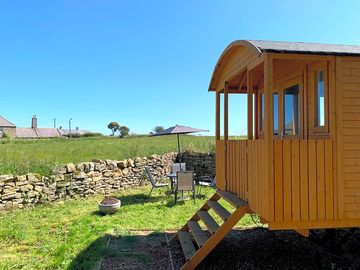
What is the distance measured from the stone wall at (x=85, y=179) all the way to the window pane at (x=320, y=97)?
7339 millimetres

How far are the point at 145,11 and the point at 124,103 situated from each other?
150ft

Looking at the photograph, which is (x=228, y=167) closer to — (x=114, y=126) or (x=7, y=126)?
(x=7, y=126)

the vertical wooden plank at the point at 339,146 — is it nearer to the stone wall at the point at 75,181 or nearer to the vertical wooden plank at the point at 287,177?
the vertical wooden plank at the point at 287,177

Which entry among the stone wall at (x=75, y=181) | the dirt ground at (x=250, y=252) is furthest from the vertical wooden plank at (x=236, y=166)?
the stone wall at (x=75, y=181)

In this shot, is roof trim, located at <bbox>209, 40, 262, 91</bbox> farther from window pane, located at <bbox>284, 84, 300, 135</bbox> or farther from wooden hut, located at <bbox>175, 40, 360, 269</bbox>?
window pane, located at <bbox>284, 84, 300, 135</bbox>

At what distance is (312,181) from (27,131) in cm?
6517

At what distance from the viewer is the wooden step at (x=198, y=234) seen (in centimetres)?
461

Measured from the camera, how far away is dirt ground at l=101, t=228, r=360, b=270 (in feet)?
15.1

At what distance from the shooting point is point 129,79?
132ft

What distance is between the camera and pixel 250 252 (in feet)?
17.0

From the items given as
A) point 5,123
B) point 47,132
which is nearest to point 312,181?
point 5,123

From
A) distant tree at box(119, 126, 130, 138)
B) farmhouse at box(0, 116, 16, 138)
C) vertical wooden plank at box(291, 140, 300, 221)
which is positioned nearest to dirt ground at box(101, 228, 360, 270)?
vertical wooden plank at box(291, 140, 300, 221)

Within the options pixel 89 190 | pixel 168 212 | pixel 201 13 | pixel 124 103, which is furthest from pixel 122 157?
pixel 124 103

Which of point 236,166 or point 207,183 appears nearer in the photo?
point 236,166
